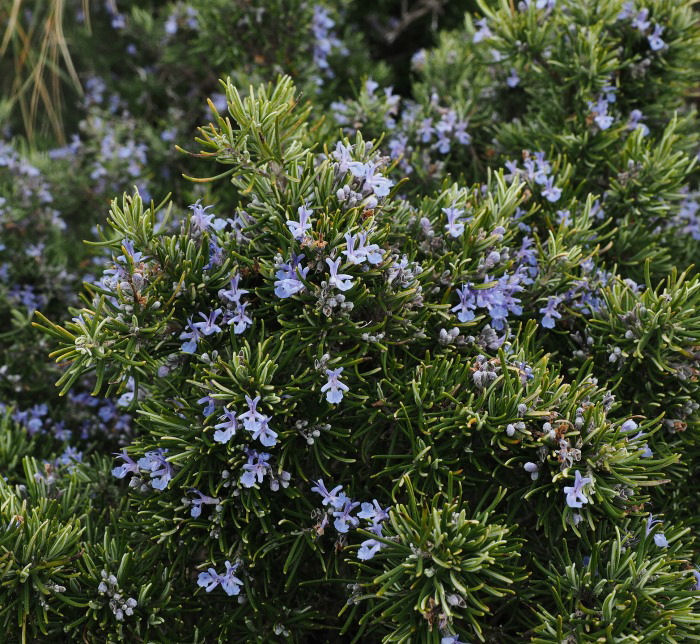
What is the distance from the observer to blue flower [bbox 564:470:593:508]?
1456 millimetres

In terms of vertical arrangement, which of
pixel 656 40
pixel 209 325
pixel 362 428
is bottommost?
pixel 362 428

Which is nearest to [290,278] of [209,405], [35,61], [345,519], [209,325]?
[209,325]

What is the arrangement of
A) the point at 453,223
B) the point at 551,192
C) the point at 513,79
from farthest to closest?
the point at 513,79, the point at 551,192, the point at 453,223

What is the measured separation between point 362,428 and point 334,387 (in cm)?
19

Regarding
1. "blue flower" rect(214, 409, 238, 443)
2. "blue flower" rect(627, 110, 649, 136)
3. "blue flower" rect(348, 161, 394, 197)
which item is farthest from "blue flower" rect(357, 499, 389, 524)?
"blue flower" rect(627, 110, 649, 136)

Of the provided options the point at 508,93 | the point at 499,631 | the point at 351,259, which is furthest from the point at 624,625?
the point at 508,93

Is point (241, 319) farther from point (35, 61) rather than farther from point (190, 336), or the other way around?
point (35, 61)

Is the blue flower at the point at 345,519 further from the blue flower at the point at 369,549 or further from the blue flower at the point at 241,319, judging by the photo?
the blue flower at the point at 241,319

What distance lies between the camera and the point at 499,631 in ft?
5.38

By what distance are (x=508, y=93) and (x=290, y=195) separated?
1.36 m

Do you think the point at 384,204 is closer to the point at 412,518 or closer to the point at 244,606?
the point at 412,518

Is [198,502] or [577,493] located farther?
[198,502]

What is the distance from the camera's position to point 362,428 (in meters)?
1.67

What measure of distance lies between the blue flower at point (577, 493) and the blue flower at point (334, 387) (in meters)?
0.50
